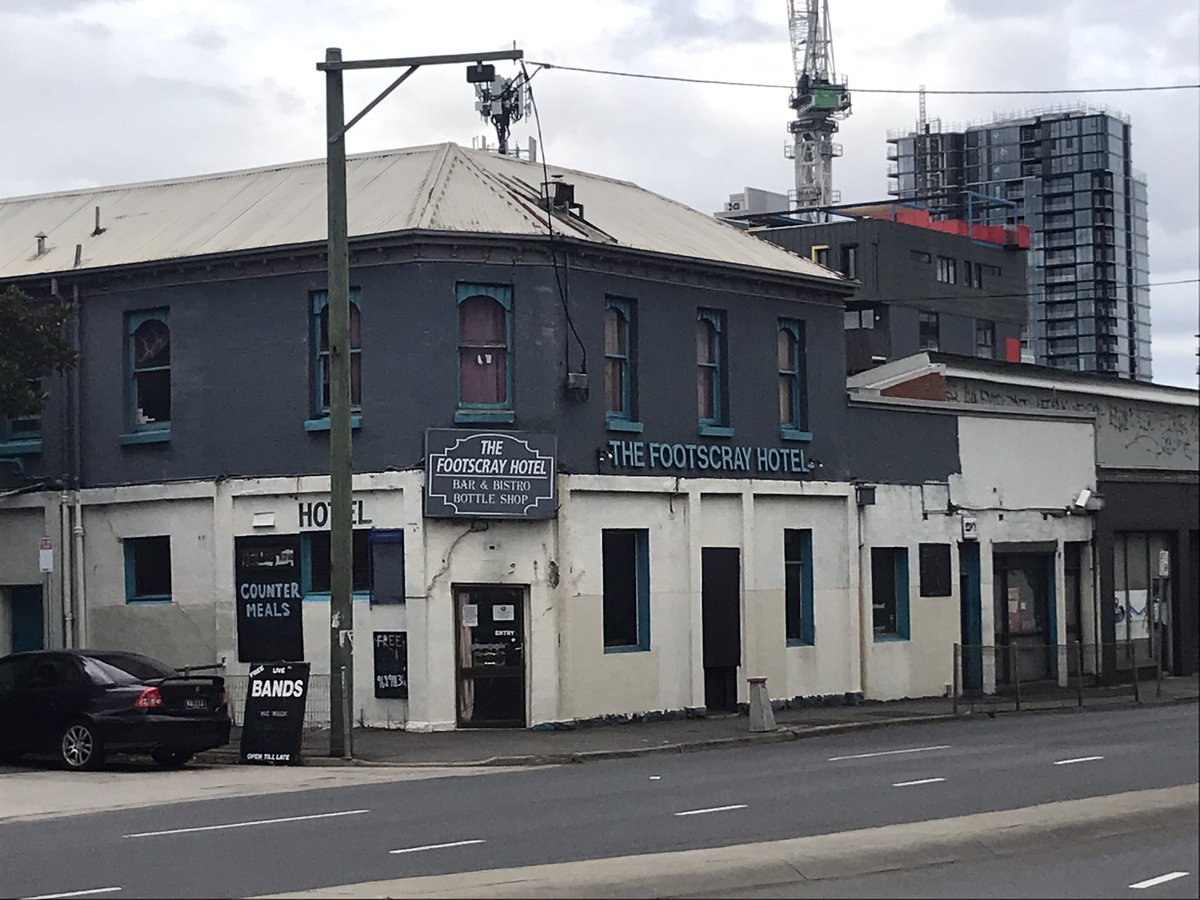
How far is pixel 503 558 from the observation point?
29.2 metres

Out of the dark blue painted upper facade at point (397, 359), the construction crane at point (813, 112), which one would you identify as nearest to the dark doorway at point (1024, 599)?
the dark blue painted upper facade at point (397, 359)

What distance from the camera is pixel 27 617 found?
32.6m

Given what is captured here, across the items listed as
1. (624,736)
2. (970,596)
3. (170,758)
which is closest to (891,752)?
(624,736)

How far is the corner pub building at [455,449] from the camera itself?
2895 cm

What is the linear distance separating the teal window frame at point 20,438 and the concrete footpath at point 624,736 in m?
6.86

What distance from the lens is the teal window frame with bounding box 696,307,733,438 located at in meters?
32.6

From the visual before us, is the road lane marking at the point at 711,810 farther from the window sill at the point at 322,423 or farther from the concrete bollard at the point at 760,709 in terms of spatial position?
the window sill at the point at 322,423

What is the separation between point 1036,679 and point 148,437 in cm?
1614

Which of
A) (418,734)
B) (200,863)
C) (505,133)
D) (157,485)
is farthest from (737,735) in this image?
(505,133)

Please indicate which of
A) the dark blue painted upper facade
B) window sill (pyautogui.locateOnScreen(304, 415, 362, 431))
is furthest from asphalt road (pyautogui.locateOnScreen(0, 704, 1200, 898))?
window sill (pyautogui.locateOnScreen(304, 415, 362, 431))

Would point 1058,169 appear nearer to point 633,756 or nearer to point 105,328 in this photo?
point 633,756

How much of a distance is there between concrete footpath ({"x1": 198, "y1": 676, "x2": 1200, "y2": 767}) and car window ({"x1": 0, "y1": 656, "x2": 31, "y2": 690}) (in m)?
2.59

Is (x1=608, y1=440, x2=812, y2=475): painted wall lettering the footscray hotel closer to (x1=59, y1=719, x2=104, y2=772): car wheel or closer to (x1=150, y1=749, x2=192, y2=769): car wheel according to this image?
(x1=150, y1=749, x2=192, y2=769): car wheel

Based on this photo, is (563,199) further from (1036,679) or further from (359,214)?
(1036,679)
